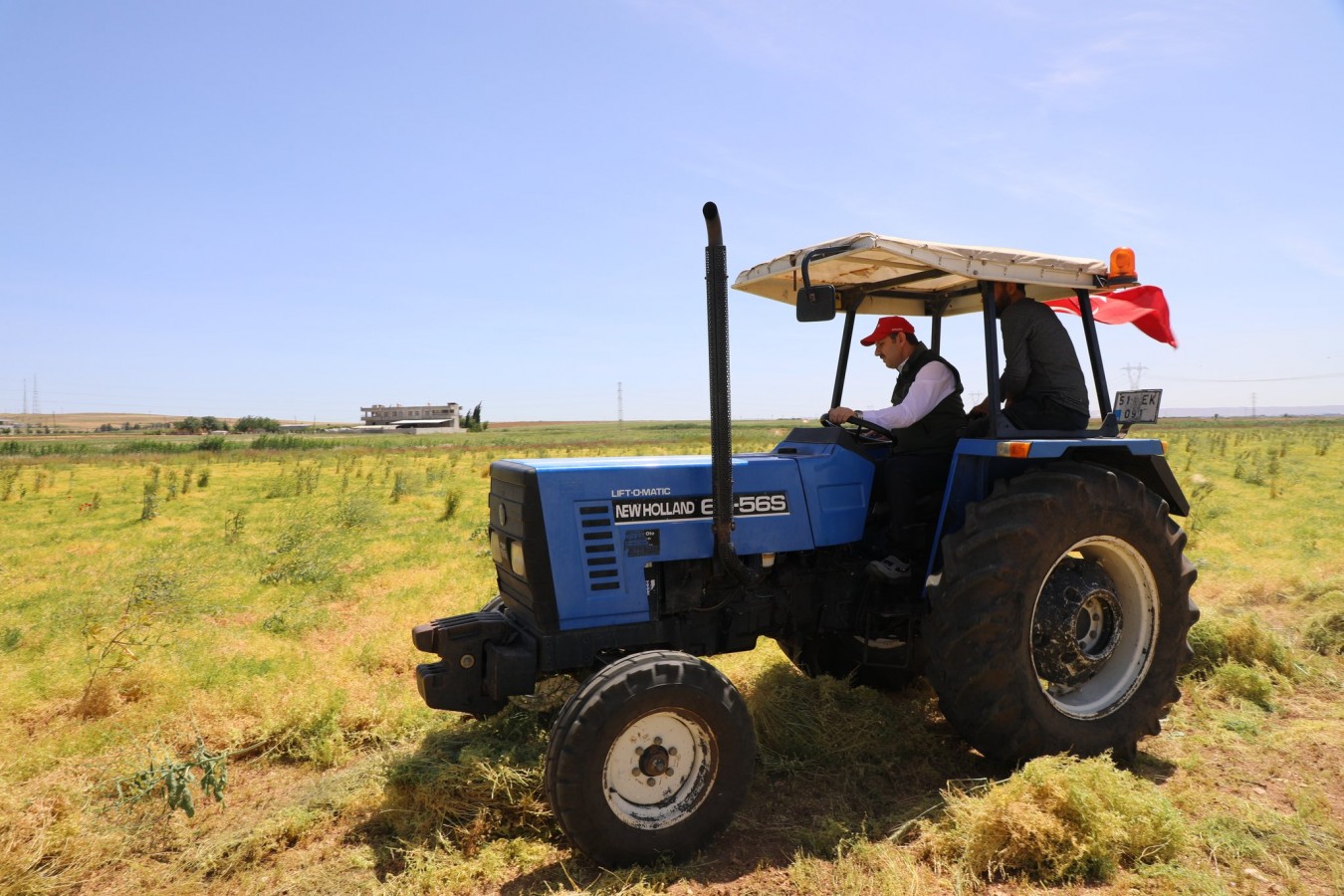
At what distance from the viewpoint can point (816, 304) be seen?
3889 mm

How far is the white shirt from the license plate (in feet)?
3.49

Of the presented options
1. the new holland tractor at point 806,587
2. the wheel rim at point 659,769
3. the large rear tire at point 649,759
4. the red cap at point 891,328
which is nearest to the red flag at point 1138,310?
the new holland tractor at point 806,587

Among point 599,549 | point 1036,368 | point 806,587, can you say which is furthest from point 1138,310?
point 599,549

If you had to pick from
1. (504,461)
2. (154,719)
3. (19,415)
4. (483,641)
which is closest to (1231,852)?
(483,641)

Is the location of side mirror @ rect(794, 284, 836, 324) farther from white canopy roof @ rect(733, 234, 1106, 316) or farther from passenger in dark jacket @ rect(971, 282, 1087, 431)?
passenger in dark jacket @ rect(971, 282, 1087, 431)

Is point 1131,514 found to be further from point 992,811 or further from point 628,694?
point 628,694

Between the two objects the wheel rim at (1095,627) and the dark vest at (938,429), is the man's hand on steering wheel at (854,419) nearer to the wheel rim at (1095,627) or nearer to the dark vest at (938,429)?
the dark vest at (938,429)

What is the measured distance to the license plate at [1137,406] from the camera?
445cm

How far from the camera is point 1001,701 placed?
3709mm

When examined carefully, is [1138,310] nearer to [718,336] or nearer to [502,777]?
[718,336]

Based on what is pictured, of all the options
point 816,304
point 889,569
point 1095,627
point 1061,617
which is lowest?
point 1095,627

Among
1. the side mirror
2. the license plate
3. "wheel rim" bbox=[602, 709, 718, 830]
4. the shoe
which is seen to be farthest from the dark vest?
"wheel rim" bbox=[602, 709, 718, 830]

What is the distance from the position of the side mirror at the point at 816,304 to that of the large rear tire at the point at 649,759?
1747 millimetres

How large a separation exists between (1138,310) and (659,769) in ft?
12.6
